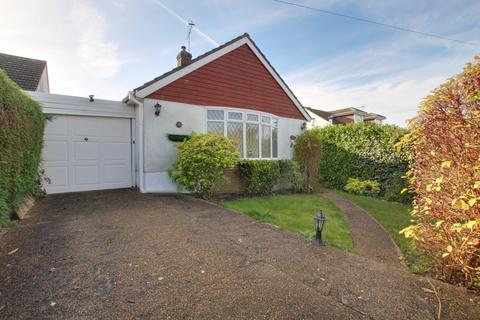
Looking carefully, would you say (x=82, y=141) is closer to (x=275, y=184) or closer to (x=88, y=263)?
(x=88, y=263)

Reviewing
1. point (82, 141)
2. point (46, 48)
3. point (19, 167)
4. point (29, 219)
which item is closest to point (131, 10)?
point (46, 48)

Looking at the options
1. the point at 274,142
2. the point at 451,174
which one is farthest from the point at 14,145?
the point at 274,142

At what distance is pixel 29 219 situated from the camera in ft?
14.6

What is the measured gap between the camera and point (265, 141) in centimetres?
986

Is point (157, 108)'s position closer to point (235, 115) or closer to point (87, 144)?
point (87, 144)

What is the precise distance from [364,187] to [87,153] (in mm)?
10411

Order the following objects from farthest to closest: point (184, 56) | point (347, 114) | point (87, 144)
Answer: point (347, 114) → point (184, 56) → point (87, 144)

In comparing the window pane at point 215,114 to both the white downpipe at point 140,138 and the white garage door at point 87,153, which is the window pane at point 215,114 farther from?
the white garage door at point 87,153

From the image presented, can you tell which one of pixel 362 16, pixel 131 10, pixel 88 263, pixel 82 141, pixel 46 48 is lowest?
pixel 88 263

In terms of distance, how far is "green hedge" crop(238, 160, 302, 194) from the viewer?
8.09 meters

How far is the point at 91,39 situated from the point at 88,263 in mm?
7901

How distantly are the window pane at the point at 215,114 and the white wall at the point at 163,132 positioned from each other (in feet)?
0.72

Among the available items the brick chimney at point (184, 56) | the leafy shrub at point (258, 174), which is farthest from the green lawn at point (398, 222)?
the brick chimney at point (184, 56)

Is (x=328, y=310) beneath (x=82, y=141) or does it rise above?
beneath
